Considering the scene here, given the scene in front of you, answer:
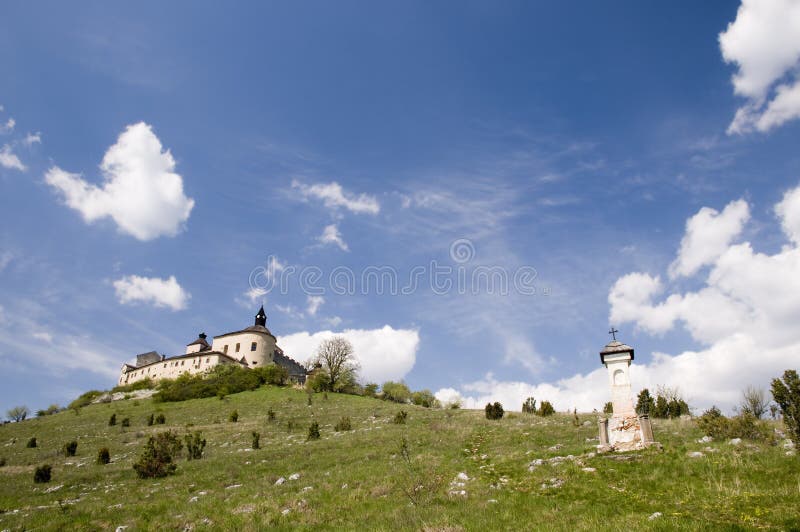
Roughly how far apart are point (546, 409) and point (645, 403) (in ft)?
22.9

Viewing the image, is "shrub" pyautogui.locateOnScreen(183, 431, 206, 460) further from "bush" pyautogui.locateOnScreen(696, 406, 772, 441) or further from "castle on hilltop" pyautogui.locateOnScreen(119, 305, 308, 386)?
"castle on hilltop" pyautogui.locateOnScreen(119, 305, 308, 386)

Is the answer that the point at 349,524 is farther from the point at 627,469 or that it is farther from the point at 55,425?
the point at 55,425

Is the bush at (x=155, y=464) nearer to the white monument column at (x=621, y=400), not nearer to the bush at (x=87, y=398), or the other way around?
the white monument column at (x=621, y=400)

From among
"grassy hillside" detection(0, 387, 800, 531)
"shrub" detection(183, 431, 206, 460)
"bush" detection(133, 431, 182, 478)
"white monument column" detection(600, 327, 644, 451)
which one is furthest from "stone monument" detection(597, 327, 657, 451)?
"shrub" detection(183, 431, 206, 460)

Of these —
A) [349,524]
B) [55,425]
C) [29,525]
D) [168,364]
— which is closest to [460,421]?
[349,524]

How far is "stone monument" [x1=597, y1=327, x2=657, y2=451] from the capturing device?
49.3ft

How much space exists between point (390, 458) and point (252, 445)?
12.0m

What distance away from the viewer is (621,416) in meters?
15.7

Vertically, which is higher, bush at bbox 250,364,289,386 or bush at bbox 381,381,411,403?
bush at bbox 250,364,289,386

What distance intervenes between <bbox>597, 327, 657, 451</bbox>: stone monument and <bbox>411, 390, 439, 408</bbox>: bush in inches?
2254

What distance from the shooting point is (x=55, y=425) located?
160 feet

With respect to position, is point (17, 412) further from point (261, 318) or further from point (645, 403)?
point (645, 403)

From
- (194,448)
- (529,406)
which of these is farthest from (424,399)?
(194,448)

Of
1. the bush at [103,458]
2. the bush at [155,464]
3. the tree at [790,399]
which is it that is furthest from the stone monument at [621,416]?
the bush at [103,458]
